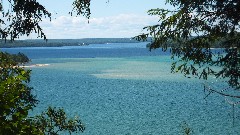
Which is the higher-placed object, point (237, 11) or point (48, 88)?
point (237, 11)

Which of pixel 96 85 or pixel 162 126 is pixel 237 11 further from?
pixel 96 85

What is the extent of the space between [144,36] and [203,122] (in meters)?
35.8

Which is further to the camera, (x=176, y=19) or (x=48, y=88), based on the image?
(x=48, y=88)

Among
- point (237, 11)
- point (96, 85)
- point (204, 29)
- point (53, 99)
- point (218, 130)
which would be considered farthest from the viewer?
point (96, 85)

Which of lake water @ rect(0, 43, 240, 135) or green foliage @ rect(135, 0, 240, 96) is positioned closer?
green foliage @ rect(135, 0, 240, 96)

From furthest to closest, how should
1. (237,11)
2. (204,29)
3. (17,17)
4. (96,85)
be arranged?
(96,85), (204,29), (237,11), (17,17)

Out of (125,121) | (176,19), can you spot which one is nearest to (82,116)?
(125,121)

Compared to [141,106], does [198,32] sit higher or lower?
higher

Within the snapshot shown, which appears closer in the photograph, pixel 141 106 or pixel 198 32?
pixel 198 32

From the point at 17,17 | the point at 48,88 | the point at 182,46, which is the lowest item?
the point at 48,88

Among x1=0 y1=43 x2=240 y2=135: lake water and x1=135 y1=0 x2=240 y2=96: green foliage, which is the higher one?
x1=135 y1=0 x2=240 y2=96: green foliage

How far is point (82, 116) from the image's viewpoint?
156 feet

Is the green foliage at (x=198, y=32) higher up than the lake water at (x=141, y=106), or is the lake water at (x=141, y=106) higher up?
Result: the green foliage at (x=198, y=32)

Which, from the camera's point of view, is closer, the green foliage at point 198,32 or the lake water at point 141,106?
the green foliage at point 198,32
